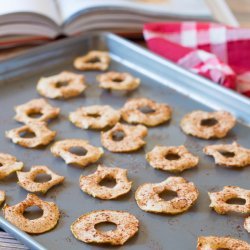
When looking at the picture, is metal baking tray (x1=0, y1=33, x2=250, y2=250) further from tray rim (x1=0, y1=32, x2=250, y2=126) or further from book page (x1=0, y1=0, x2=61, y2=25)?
book page (x1=0, y1=0, x2=61, y2=25)

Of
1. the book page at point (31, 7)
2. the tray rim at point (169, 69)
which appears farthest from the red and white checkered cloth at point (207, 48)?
the book page at point (31, 7)

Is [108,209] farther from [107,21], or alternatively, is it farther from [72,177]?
[107,21]

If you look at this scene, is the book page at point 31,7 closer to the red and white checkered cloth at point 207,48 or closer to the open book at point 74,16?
the open book at point 74,16

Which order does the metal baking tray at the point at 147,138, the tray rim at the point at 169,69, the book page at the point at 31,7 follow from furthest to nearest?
the book page at the point at 31,7 → the tray rim at the point at 169,69 → the metal baking tray at the point at 147,138

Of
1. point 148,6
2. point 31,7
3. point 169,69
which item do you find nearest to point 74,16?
point 31,7

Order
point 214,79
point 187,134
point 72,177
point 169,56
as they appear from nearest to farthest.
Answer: point 72,177, point 187,134, point 214,79, point 169,56

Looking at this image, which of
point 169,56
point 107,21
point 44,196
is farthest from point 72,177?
point 107,21

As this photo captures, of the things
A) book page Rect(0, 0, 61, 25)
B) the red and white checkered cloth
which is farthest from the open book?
the red and white checkered cloth
